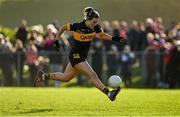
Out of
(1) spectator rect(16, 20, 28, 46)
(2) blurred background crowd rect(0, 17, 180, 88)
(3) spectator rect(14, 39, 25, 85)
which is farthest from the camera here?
(1) spectator rect(16, 20, 28, 46)

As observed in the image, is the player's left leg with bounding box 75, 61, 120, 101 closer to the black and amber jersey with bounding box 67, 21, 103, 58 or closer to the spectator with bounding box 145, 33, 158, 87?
the black and amber jersey with bounding box 67, 21, 103, 58

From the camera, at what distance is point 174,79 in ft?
90.3

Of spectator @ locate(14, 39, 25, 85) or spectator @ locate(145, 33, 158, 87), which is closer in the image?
spectator @ locate(145, 33, 158, 87)

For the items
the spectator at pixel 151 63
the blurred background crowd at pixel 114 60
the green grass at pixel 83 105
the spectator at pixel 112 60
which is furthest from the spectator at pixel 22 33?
the green grass at pixel 83 105

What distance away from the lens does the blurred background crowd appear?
27.8 meters

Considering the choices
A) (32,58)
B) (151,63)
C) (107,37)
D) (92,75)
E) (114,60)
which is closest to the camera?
(92,75)

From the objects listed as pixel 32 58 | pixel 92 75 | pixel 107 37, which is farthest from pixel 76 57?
pixel 32 58

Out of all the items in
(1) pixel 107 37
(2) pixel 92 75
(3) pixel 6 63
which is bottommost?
(3) pixel 6 63

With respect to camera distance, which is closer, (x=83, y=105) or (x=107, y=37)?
(x=83, y=105)

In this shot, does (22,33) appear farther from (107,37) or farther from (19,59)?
(107,37)

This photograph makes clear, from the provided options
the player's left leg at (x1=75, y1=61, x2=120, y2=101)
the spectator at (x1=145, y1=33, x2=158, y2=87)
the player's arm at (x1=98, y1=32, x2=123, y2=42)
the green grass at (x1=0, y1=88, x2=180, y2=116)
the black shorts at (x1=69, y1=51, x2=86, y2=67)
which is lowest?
the spectator at (x1=145, y1=33, x2=158, y2=87)

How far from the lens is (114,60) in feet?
93.8

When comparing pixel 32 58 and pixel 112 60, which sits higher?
pixel 32 58

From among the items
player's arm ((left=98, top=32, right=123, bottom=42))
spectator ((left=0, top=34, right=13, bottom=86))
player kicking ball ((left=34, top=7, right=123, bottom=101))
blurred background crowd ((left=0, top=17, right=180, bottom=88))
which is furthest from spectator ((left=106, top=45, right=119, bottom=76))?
player kicking ball ((left=34, top=7, right=123, bottom=101))
